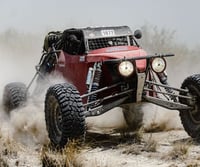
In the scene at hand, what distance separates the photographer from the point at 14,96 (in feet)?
37.9

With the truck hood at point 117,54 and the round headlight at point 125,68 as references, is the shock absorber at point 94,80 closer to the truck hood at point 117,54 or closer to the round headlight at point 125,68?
the truck hood at point 117,54

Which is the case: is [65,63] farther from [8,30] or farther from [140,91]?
[8,30]

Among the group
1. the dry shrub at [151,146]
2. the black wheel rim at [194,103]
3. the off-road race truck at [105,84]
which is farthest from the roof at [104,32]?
the dry shrub at [151,146]

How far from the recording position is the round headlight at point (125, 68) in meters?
8.70

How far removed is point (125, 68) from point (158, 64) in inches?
24.4

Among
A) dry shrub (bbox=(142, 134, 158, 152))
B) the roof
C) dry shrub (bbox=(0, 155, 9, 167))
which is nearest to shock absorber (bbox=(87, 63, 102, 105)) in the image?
the roof

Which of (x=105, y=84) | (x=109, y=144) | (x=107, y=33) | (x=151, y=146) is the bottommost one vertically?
(x=109, y=144)

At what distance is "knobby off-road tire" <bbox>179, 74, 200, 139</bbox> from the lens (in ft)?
29.4

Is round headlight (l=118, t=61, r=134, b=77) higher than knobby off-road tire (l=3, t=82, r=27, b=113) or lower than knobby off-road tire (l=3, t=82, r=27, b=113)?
higher

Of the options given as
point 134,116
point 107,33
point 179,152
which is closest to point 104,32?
point 107,33

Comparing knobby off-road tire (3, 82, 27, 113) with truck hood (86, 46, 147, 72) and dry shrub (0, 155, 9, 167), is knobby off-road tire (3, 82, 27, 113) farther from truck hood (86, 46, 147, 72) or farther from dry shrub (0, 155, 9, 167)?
dry shrub (0, 155, 9, 167)

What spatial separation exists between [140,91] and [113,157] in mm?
1522

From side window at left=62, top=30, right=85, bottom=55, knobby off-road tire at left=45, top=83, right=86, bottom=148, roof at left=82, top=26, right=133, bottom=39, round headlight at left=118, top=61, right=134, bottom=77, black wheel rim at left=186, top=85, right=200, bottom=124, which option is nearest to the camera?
knobby off-road tire at left=45, top=83, right=86, bottom=148

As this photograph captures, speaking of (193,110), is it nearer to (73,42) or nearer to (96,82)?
(96,82)
